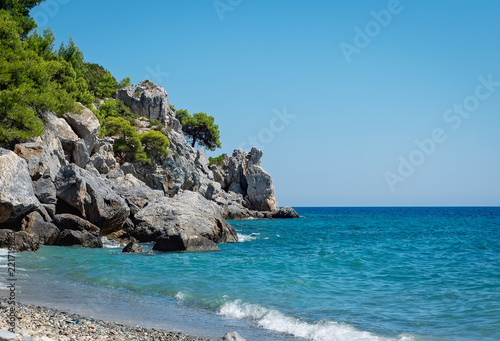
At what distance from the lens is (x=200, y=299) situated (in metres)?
13.6

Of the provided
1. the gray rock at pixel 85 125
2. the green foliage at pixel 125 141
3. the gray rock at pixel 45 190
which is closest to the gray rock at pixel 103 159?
the gray rock at pixel 85 125

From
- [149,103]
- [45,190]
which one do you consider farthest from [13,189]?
[149,103]

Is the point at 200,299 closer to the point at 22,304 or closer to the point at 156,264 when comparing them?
the point at 22,304

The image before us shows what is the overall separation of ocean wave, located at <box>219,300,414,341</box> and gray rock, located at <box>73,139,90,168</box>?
28797mm

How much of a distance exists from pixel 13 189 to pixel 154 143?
129 feet

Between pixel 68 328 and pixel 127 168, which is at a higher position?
pixel 127 168

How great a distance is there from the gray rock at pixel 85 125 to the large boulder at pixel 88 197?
13.4 meters

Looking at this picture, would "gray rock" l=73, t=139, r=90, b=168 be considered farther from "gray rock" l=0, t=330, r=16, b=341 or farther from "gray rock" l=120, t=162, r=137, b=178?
"gray rock" l=0, t=330, r=16, b=341

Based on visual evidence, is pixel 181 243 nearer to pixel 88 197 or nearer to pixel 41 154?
pixel 88 197

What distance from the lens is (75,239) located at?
82.5 feet

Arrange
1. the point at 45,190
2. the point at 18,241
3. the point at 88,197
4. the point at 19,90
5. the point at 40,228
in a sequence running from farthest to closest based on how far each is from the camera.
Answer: the point at 19,90 → the point at 88,197 → the point at 45,190 → the point at 40,228 → the point at 18,241

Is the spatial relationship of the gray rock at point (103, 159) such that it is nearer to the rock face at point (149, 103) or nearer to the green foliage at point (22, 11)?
the green foliage at point (22, 11)

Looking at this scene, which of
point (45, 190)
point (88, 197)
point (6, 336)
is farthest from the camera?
point (88, 197)

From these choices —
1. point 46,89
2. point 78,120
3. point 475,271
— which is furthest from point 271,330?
point 78,120
